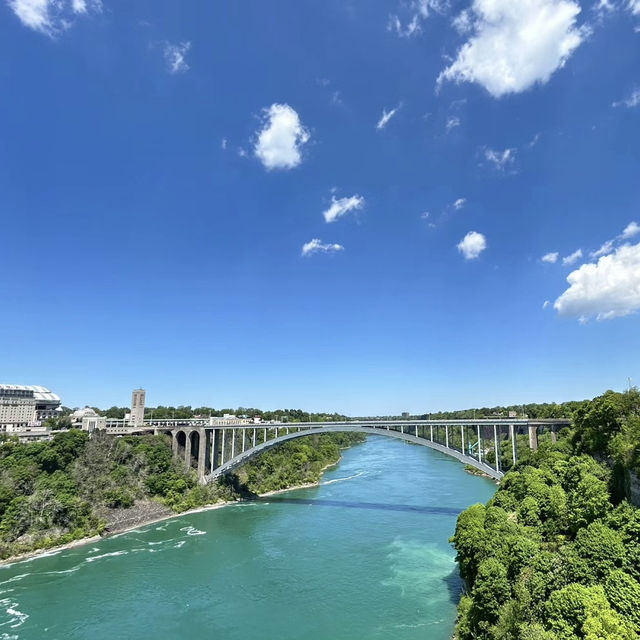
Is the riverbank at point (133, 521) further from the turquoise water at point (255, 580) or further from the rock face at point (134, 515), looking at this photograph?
the turquoise water at point (255, 580)

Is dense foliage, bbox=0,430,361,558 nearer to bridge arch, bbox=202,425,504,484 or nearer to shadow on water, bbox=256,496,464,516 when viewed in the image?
bridge arch, bbox=202,425,504,484

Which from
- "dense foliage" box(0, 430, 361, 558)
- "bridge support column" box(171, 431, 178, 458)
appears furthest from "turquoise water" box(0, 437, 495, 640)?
"bridge support column" box(171, 431, 178, 458)

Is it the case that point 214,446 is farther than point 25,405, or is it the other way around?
point 25,405

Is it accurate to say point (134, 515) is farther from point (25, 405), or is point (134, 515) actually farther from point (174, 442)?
point (25, 405)

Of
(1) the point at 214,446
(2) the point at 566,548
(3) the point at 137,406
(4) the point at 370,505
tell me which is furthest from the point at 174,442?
(2) the point at 566,548

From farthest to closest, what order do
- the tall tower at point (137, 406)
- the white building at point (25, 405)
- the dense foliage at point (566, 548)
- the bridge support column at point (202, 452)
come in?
the white building at point (25, 405), the tall tower at point (137, 406), the bridge support column at point (202, 452), the dense foliage at point (566, 548)

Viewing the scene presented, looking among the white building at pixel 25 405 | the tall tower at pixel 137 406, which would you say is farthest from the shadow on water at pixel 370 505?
the white building at pixel 25 405
